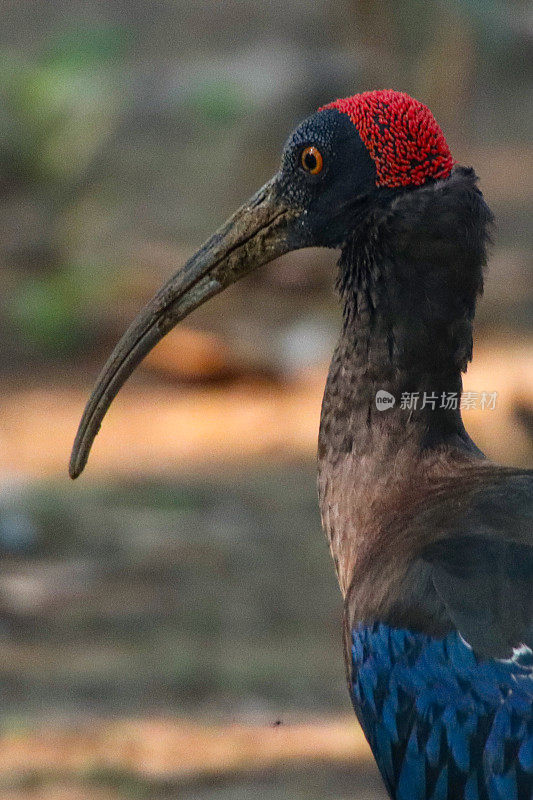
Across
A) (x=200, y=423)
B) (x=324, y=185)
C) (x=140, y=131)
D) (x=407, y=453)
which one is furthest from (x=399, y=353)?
(x=140, y=131)

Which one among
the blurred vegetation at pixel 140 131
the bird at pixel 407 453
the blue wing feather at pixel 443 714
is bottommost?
the blue wing feather at pixel 443 714

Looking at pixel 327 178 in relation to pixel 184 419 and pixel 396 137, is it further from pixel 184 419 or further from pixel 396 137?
pixel 184 419

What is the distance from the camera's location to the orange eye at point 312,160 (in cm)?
359

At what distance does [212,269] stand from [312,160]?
1.51ft

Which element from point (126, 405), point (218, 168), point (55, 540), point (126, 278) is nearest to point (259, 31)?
point (218, 168)

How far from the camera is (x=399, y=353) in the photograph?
3.67 m

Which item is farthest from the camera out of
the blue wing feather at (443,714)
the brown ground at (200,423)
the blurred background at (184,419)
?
the brown ground at (200,423)

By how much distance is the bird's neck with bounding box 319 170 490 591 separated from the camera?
140 inches

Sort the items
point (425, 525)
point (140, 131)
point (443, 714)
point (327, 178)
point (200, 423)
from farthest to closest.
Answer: point (140, 131) < point (200, 423) < point (327, 178) < point (425, 525) < point (443, 714)

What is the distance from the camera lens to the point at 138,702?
5816 mm

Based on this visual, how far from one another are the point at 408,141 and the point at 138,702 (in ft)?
10.4

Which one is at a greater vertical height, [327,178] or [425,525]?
[327,178]

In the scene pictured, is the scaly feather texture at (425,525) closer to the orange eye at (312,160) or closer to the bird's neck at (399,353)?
the bird's neck at (399,353)

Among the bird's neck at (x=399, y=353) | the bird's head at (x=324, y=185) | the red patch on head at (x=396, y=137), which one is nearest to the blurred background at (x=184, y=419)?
the bird's neck at (x=399, y=353)
